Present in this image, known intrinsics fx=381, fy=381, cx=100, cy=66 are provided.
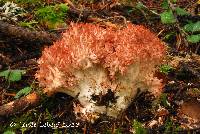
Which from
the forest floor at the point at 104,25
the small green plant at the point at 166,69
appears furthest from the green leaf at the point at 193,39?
the small green plant at the point at 166,69

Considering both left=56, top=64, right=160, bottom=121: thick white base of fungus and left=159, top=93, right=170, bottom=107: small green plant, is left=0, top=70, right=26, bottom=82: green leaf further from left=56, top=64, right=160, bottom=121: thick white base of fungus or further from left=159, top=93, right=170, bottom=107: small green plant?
left=159, top=93, right=170, bottom=107: small green plant

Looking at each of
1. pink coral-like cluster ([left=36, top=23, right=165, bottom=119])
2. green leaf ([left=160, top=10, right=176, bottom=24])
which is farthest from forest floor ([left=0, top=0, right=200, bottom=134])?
pink coral-like cluster ([left=36, top=23, right=165, bottom=119])

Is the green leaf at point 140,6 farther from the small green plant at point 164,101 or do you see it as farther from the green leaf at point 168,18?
the small green plant at point 164,101

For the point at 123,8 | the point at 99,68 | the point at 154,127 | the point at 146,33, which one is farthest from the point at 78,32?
the point at 123,8

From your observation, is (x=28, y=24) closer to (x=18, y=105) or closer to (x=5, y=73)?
(x=5, y=73)

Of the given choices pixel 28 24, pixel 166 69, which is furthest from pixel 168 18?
pixel 28 24

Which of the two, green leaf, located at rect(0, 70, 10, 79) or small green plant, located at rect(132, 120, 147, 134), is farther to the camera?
green leaf, located at rect(0, 70, 10, 79)

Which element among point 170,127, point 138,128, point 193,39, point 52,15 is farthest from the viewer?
point 52,15
